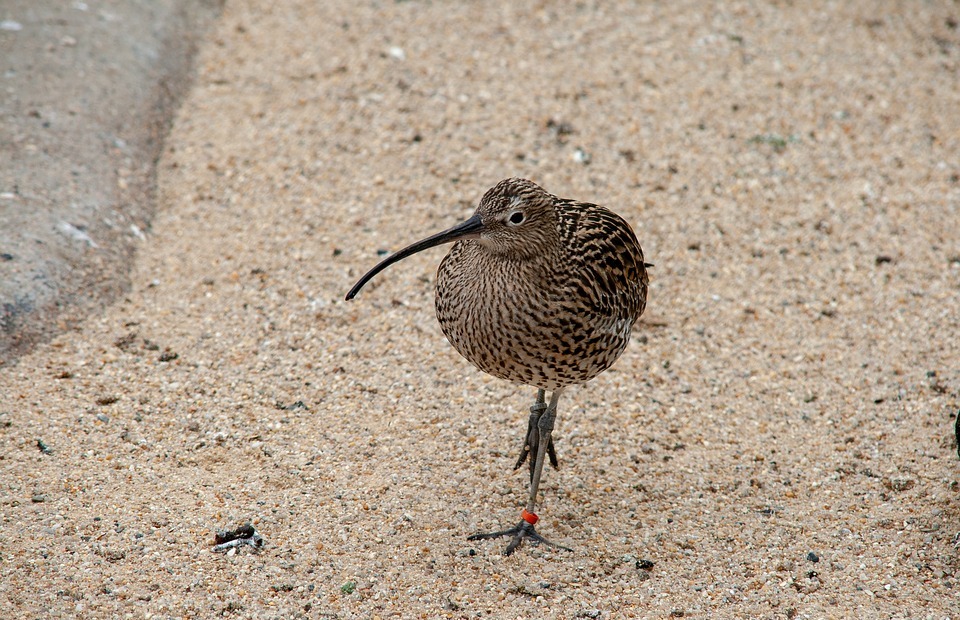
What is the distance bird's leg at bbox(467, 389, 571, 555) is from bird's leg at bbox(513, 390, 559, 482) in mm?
160

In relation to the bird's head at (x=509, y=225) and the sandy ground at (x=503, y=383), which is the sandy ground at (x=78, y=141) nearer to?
the sandy ground at (x=503, y=383)

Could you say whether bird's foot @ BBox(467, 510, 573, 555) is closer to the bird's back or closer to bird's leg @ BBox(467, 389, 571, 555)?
bird's leg @ BBox(467, 389, 571, 555)

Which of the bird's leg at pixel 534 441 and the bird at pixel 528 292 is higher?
the bird at pixel 528 292

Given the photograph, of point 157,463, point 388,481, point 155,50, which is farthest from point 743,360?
point 155,50

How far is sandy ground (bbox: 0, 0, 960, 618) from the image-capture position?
450cm

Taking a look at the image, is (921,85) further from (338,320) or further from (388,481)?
(388,481)

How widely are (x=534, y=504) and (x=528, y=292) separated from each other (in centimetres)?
114

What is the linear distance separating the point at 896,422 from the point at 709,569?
1.59 metres

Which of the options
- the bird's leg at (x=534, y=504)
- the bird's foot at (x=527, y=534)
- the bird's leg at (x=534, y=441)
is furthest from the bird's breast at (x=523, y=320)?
the bird's foot at (x=527, y=534)

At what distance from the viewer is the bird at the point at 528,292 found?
4.29 metres

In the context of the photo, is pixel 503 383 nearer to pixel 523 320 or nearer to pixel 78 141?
pixel 523 320

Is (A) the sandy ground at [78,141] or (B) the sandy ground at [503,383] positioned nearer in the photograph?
(B) the sandy ground at [503,383]

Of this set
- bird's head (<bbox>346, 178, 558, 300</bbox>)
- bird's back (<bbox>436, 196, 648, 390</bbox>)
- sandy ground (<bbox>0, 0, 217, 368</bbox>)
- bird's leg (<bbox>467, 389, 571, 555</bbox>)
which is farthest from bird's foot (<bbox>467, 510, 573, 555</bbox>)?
sandy ground (<bbox>0, 0, 217, 368</bbox>)

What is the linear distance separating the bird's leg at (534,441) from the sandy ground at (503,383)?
0.11 meters
